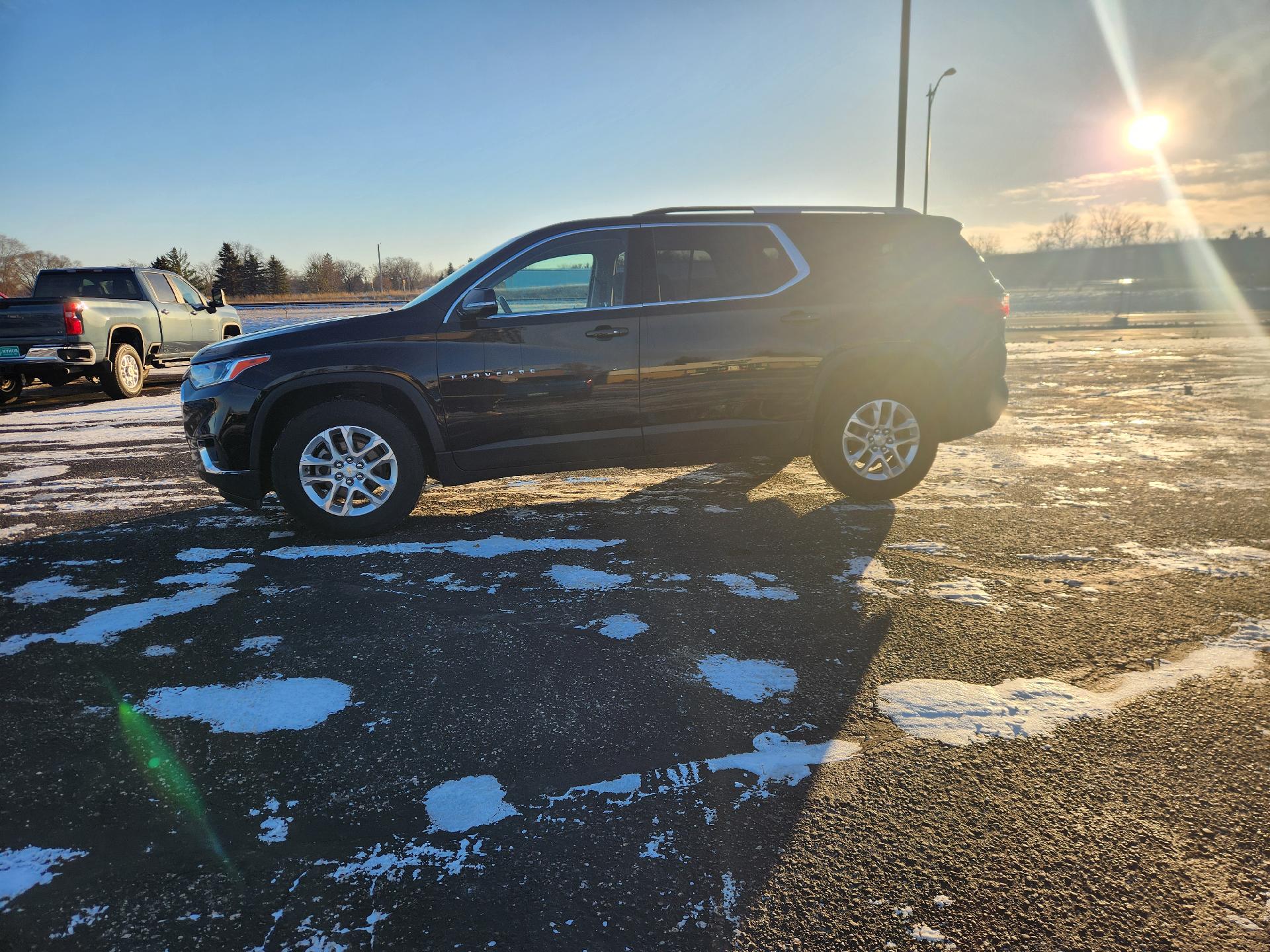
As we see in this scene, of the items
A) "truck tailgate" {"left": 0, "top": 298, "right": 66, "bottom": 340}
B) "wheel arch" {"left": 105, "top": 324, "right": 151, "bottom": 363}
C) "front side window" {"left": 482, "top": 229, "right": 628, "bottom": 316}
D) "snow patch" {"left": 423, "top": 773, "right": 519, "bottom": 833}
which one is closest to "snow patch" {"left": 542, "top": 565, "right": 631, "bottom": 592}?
"snow patch" {"left": 423, "top": 773, "right": 519, "bottom": 833}

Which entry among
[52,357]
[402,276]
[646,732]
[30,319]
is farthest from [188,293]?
[402,276]

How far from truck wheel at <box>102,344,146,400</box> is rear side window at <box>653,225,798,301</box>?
35.3ft

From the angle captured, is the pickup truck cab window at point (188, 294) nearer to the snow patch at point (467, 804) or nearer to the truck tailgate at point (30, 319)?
the truck tailgate at point (30, 319)

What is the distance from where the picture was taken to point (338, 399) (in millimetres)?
4832

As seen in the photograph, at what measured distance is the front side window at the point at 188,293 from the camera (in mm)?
14539

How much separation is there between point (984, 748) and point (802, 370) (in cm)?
316

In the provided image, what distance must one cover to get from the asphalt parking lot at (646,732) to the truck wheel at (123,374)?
8319mm

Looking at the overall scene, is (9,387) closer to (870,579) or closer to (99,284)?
(99,284)

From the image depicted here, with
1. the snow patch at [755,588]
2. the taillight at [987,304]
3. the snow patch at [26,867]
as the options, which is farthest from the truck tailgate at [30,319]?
the taillight at [987,304]

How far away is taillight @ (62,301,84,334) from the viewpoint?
1137 centimetres

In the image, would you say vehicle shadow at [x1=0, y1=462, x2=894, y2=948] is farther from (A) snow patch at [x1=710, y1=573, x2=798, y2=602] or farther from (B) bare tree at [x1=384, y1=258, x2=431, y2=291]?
(B) bare tree at [x1=384, y1=258, x2=431, y2=291]

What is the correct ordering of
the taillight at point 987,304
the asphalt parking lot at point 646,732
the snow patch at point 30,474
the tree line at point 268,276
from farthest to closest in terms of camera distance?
the tree line at point 268,276 → the snow patch at point 30,474 → the taillight at point 987,304 → the asphalt parking lot at point 646,732

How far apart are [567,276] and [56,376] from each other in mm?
10753

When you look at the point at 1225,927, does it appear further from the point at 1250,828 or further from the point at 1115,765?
the point at 1115,765
